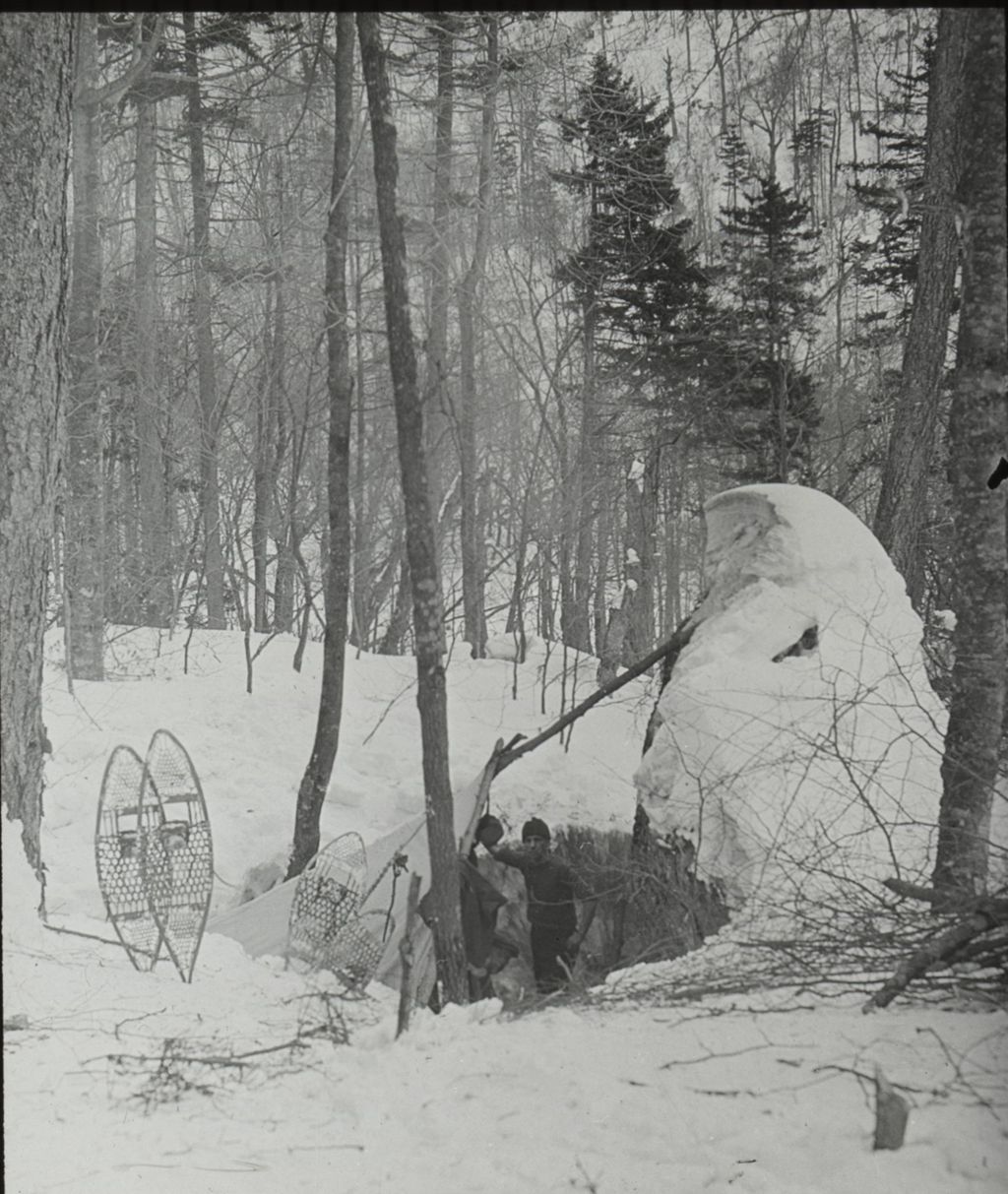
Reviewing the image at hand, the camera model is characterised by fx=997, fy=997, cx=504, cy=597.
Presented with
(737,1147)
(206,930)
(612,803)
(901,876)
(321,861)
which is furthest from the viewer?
(612,803)

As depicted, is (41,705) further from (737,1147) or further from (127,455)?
(737,1147)

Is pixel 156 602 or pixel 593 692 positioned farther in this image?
pixel 593 692

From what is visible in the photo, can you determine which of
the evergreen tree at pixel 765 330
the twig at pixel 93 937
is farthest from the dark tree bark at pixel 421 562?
the evergreen tree at pixel 765 330

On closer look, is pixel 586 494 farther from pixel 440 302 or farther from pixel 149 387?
pixel 149 387

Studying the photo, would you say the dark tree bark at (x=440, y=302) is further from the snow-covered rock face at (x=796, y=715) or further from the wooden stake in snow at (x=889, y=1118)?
the wooden stake in snow at (x=889, y=1118)

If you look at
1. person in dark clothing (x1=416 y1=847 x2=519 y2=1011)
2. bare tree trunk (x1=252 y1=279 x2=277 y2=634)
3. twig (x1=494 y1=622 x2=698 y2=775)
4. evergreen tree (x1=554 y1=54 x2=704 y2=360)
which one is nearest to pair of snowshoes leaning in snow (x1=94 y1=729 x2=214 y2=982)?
bare tree trunk (x1=252 y1=279 x2=277 y2=634)

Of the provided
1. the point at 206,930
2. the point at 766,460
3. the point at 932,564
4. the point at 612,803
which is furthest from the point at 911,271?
the point at 206,930

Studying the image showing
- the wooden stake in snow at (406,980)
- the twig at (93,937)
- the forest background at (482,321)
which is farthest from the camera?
the forest background at (482,321)
